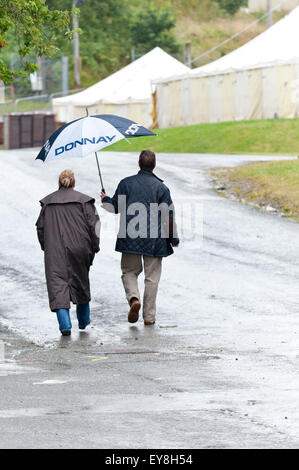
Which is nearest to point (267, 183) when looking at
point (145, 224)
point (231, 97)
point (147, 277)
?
point (147, 277)

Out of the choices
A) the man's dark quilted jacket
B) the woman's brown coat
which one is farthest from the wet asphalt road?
the man's dark quilted jacket

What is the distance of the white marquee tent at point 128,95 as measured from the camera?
53.2 metres

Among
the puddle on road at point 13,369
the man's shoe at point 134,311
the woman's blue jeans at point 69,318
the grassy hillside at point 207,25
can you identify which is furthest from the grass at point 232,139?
the grassy hillside at point 207,25

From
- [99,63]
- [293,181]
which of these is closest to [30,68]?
[293,181]

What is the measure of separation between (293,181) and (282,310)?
12.1 meters

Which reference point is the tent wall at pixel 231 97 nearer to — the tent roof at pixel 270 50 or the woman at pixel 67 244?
the tent roof at pixel 270 50

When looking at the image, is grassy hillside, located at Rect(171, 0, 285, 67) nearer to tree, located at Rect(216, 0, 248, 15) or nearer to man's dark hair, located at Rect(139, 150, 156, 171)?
tree, located at Rect(216, 0, 248, 15)

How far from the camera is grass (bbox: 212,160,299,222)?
22141 mm

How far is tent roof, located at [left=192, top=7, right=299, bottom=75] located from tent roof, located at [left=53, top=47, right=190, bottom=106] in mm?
7051

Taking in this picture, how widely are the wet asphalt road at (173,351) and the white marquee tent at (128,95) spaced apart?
109 ft

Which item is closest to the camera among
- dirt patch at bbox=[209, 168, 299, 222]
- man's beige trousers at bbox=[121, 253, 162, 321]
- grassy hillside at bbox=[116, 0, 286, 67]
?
man's beige trousers at bbox=[121, 253, 162, 321]

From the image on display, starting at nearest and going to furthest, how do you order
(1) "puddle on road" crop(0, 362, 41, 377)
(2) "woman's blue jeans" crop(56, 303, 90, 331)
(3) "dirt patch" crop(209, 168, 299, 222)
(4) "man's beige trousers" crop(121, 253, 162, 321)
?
(1) "puddle on road" crop(0, 362, 41, 377) < (2) "woman's blue jeans" crop(56, 303, 90, 331) < (4) "man's beige trousers" crop(121, 253, 162, 321) < (3) "dirt patch" crop(209, 168, 299, 222)

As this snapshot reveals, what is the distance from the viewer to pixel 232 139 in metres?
38.7
